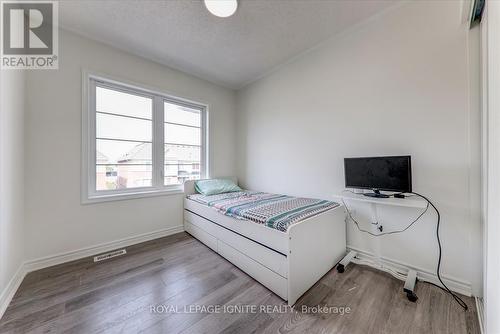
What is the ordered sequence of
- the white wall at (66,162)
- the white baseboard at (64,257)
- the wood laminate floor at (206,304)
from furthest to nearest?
the white wall at (66,162) < the white baseboard at (64,257) < the wood laminate floor at (206,304)

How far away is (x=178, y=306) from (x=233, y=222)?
2.65ft

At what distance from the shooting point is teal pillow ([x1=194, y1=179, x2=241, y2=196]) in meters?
2.86

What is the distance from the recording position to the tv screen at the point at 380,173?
1532mm

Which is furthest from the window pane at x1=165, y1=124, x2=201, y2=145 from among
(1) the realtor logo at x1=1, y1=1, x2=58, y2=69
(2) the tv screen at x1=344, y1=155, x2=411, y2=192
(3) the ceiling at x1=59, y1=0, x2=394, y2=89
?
(2) the tv screen at x1=344, y1=155, x2=411, y2=192

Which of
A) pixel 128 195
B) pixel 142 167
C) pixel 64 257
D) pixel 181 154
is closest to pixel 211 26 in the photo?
pixel 181 154

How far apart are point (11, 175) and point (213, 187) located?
2.01 m

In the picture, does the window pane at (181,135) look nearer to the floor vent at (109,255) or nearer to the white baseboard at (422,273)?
the floor vent at (109,255)

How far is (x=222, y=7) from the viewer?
1.67 m

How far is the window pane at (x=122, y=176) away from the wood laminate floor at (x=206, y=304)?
0.92m

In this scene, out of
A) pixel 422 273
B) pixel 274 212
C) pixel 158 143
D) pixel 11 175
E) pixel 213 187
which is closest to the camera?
pixel 11 175

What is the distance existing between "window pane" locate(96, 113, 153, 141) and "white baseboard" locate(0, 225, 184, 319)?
1.35 meters

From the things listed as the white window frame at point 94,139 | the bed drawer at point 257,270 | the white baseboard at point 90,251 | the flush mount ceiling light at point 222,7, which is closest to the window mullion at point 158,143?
the white window frame at point 94,139

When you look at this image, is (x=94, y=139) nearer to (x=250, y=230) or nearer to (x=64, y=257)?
(x=64, y=257)

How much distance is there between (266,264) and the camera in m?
1.55
